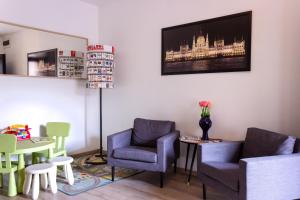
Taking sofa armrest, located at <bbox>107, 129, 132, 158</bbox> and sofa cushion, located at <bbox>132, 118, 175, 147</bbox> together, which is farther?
sofa cushion, located at <bbox>132, 118, 175, 147</bbox>

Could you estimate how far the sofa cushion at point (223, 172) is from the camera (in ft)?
7.14

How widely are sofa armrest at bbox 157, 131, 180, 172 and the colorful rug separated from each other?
2.31 feet

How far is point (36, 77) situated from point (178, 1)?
2.38 metres

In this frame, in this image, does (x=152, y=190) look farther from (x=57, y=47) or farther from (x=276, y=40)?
(x=57, y=47)

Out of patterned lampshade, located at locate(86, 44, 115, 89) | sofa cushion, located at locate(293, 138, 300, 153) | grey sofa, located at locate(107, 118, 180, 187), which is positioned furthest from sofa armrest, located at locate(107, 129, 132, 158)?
sofa cushion, located at locate(293, 138, 300, 153)

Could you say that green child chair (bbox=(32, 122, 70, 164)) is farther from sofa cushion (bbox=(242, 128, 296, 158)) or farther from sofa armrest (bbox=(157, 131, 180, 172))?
sofa cushion (bbox=(242, 128, 296, 158))

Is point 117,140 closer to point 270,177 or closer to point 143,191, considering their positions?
point 143,191

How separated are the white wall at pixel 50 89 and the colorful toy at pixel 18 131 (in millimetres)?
167

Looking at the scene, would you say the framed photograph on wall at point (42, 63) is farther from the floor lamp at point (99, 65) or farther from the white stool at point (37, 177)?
the white stool at point (37, 177)

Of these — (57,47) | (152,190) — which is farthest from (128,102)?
(152,190)

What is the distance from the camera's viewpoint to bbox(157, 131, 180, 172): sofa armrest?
9.61ft

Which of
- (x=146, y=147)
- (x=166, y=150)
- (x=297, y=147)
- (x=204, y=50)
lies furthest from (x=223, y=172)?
(x=204, y=50)

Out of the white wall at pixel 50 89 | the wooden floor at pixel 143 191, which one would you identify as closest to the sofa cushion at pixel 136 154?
the wooden floor at pixel 143 191

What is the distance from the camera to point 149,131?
11.6 ft
